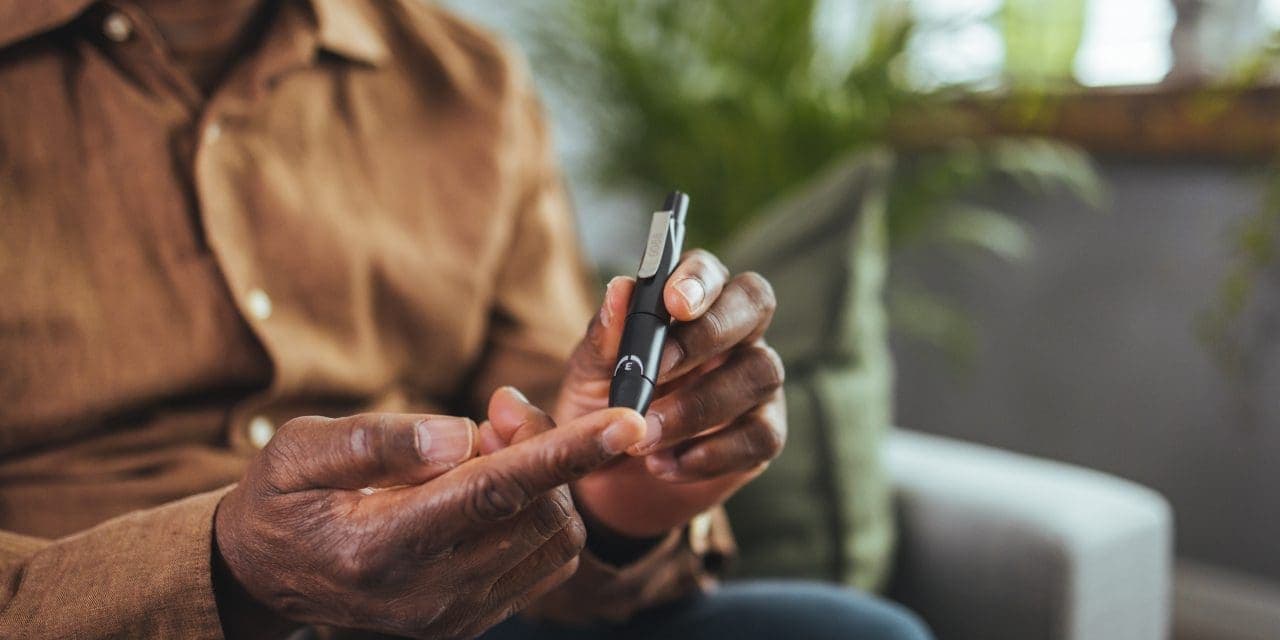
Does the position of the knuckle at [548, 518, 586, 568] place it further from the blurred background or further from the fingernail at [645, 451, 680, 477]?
the blurred background

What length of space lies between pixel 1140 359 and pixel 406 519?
1.48 meters

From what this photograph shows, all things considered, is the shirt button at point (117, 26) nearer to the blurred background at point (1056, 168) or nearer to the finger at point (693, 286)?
the finger at point (693, 286)

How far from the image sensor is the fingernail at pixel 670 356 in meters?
0.52

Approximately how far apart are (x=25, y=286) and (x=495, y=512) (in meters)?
0.44

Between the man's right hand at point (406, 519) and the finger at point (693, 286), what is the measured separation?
0.10m

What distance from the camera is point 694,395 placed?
0.54 meters

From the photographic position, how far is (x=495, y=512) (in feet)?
1.38

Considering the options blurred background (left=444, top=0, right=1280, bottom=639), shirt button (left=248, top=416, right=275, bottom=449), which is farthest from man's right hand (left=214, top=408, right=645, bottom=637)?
blurred background (left=444, top=0, right=1280, bottom=639)

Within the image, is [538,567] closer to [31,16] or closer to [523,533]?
[523,533]

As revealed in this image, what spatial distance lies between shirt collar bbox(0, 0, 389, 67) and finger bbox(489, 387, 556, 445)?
0.46 meters

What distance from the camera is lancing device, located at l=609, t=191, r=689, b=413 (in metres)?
0.48

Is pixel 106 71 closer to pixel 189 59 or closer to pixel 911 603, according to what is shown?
pixel 189 59

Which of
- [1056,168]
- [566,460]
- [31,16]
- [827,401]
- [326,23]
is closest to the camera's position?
[566,460]

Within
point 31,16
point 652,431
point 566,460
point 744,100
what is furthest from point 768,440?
point 744,100
